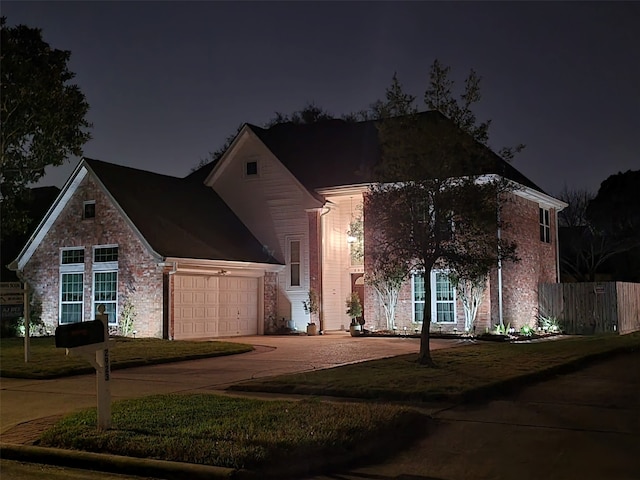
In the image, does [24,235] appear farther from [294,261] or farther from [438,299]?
[438,299]

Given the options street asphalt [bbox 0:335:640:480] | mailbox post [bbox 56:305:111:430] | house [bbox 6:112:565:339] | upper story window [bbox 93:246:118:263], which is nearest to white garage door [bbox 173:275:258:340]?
house [bbox 6:112:565:339]

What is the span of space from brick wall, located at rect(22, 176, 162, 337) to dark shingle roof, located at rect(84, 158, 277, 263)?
585 mm

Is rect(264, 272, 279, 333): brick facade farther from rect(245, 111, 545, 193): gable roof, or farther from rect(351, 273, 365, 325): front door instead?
rect(245, 111, 545, 193): gable roof

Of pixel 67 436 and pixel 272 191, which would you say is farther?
pixel 272 191

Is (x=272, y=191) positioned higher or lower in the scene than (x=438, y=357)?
higher

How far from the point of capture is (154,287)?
81.0 ft

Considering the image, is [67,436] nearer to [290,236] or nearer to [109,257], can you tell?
[109,257]

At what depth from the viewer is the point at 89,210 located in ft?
88.2

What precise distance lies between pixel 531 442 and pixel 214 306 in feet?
61.5

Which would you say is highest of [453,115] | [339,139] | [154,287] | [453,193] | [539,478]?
[339,139]

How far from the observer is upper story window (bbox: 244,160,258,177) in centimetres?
3031

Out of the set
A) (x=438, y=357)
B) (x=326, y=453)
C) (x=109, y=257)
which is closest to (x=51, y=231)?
(x=109, y=257)

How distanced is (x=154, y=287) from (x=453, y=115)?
42.6 ft

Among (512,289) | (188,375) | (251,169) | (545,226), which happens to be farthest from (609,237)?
(188,375)
